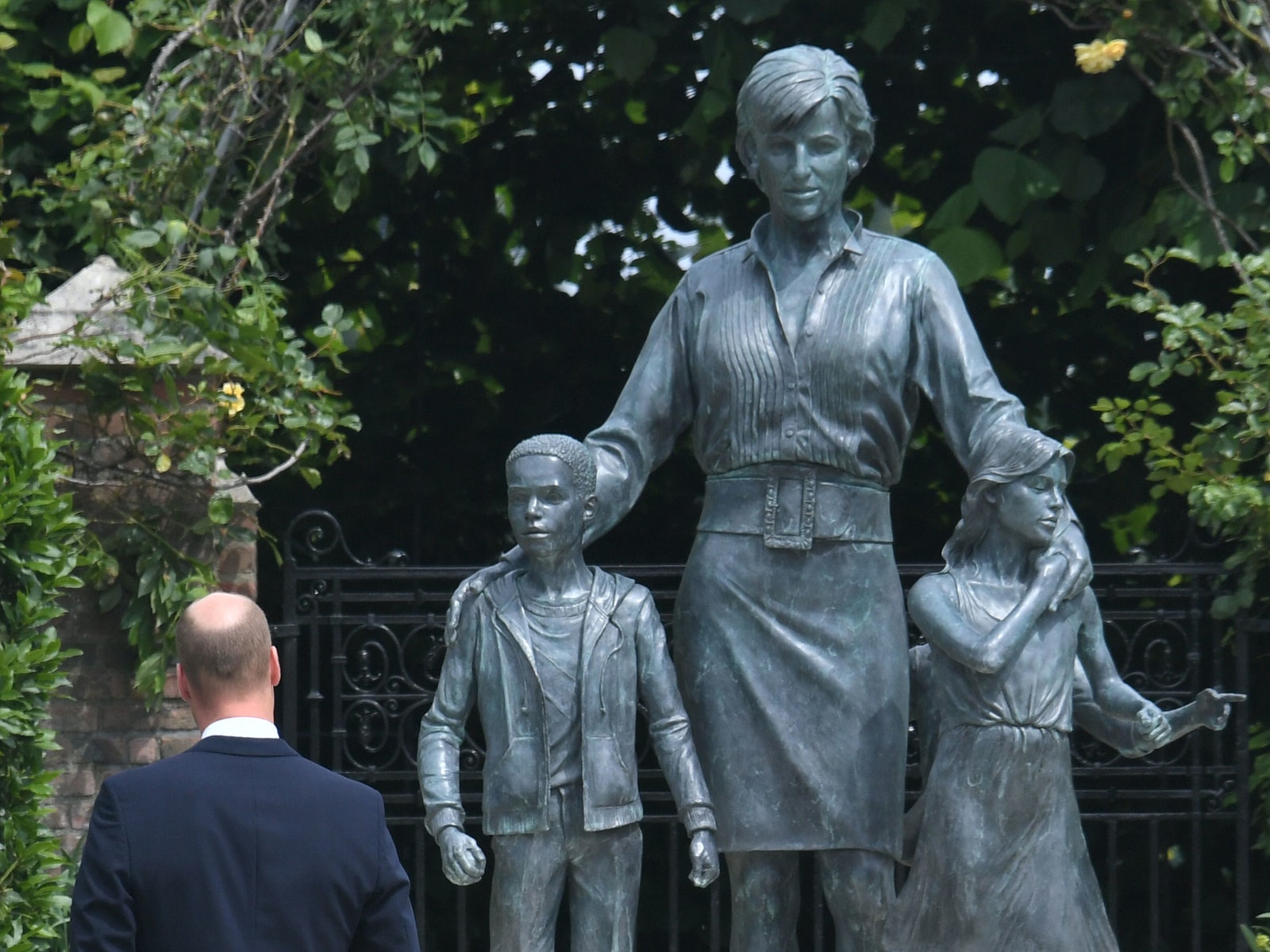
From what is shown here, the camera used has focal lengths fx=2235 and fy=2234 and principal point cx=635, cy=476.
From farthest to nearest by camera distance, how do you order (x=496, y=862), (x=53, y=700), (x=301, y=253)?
(x=301, y=253) < (x=53, y=700) < (x=496, y=862)

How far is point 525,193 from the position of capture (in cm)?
767

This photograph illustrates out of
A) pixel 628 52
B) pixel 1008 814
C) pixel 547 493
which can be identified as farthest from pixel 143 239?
pixel 1008 814

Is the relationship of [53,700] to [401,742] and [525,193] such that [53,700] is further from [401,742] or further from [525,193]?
[525,193]

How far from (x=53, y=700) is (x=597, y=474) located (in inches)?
77.9

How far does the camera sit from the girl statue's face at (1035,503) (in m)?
4.39

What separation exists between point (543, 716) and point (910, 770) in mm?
2264

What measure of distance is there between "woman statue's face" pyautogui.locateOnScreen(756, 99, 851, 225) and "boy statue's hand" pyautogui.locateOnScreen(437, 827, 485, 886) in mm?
1431

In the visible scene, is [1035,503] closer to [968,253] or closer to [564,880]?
[564,880]

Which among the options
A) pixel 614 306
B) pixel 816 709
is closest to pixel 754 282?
pixel 816 709

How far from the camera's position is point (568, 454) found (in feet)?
14.5

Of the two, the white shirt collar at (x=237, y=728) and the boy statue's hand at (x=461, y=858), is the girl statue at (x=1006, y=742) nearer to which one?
the boy statue's hand at (x=461, y=858)

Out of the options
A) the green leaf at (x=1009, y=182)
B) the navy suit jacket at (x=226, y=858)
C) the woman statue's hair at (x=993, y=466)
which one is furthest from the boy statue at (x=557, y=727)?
the green leaf at (x=1009, y=182)

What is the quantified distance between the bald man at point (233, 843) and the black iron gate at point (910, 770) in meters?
2.39

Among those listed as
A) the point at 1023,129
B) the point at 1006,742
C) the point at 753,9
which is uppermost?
the point at 753,9
